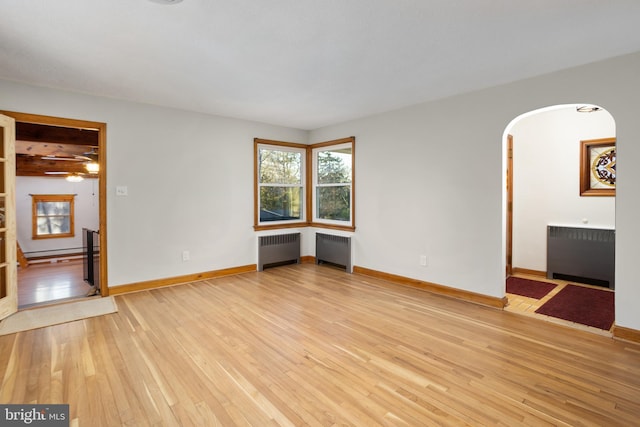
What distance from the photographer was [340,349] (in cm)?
264

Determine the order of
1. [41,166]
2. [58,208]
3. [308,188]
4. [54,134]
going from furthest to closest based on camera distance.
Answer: [58,208] → [41,166] → [308,188] → [54,134]

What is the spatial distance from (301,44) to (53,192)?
28.9 ft

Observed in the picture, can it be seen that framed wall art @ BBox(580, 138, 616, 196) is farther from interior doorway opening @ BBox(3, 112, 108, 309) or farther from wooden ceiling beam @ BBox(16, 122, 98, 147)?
wooden ceiling beam @ BBox(16, 122, 98, 147)

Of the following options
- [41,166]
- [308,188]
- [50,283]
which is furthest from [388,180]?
[41,166]

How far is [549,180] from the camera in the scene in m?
4.79

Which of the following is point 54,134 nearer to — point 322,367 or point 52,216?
point 52,216

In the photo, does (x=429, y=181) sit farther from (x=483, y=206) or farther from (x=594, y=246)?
(x=594, y=246)

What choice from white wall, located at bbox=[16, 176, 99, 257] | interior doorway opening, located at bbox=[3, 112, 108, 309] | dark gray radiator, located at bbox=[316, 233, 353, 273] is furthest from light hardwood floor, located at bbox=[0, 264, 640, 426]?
white wall, located at bbox=[16, 176, 99, 257]

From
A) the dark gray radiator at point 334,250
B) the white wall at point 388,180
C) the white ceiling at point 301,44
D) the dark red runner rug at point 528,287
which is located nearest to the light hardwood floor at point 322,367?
the white wall at point 388,180

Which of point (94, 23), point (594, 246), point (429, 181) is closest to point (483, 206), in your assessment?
point (429, 181)

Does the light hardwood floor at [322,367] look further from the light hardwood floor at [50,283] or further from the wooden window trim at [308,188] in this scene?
the wooden window trim at [308,188]

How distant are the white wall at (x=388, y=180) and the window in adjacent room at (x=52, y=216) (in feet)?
19.4

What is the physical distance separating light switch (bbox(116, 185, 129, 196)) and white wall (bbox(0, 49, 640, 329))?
0.23 ft

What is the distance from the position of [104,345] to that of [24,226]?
745 centimetres
